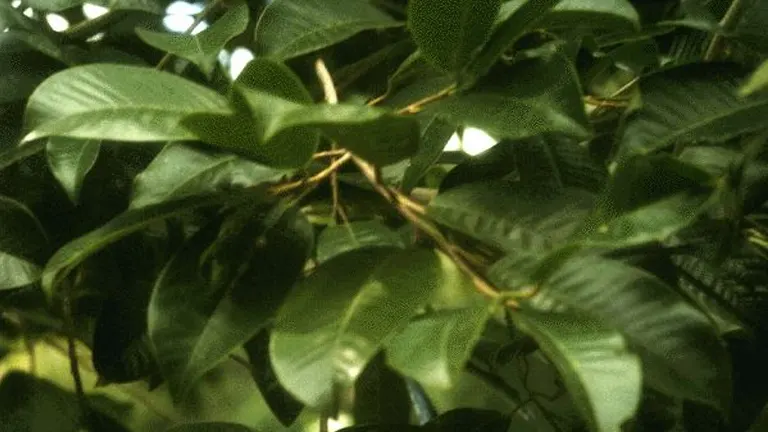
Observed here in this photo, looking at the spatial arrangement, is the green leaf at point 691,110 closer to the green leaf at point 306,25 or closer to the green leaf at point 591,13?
the green leaf at point 591,13

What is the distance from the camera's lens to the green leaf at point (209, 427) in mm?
689

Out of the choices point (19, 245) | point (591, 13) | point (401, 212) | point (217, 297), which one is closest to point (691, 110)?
point (591, 13)

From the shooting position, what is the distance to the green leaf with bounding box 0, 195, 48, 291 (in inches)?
27.0

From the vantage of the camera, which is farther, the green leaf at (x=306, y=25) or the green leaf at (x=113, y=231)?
the green leaf at (x=306, y=25)

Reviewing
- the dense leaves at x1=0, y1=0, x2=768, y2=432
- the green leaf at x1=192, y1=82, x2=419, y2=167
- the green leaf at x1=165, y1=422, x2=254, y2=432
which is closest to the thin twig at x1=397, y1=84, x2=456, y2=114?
the dense leaves at x1=0, y1=0, x2=768, y2=432

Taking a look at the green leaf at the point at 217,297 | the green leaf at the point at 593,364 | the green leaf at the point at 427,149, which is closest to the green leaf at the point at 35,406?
the green leaf at the point at 217,297

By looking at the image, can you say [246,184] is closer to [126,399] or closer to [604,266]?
[604,266]

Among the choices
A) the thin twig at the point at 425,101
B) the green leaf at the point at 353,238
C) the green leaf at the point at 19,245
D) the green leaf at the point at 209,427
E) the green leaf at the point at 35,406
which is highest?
the thin twig at the point at 425,101

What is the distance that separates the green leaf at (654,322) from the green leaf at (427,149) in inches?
4.9

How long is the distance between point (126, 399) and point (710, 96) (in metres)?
0.76

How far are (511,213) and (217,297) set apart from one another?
0.18 metres

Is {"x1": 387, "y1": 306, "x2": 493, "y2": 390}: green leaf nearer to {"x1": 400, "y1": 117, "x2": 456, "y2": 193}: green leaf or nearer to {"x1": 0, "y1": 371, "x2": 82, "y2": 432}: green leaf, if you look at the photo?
{"x1": 400, "y1": 117, "x2": 456, "y2": 193}: green leaf

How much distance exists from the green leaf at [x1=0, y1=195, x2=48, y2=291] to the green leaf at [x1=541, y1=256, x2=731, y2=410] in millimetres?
370

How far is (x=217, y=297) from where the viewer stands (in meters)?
0.59
